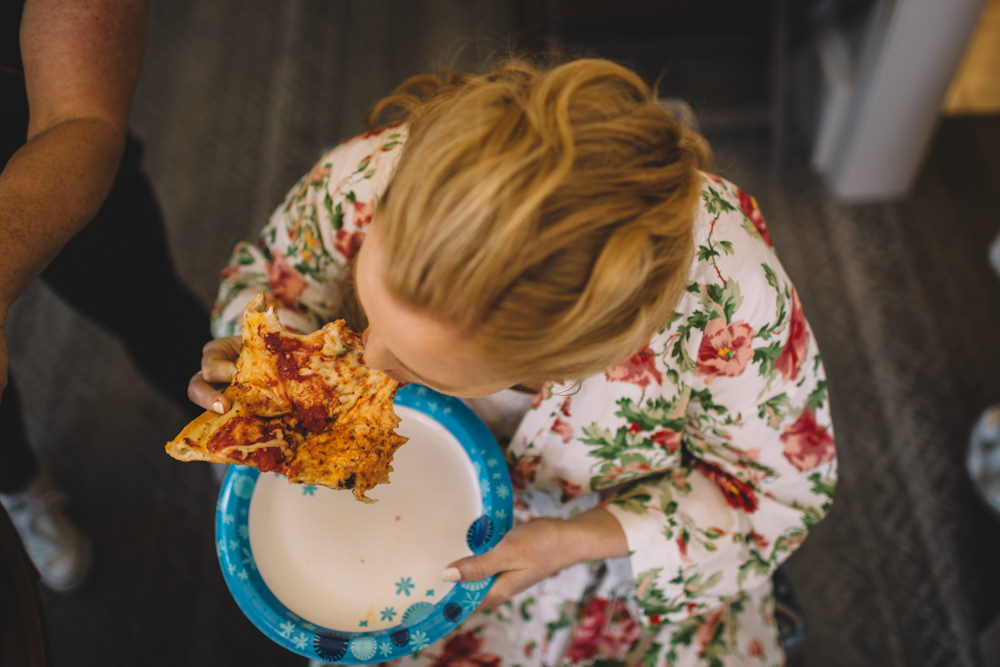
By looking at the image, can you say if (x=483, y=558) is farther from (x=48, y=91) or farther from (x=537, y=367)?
(x=48, y=91)

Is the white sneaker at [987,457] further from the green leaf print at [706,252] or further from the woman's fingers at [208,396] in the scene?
the woman's fingers at [208,396]

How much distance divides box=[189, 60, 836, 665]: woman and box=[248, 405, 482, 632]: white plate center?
0.27ft

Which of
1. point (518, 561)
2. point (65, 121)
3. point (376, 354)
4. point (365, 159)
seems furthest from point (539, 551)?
point (65, 121)

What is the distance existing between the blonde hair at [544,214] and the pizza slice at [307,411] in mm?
203

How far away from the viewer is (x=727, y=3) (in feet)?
6.18

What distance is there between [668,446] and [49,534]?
1.40 m

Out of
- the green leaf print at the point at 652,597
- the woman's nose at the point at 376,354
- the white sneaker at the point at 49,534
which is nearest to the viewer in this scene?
the woman's nose at the point at 376,354

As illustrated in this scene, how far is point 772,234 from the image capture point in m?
2.00

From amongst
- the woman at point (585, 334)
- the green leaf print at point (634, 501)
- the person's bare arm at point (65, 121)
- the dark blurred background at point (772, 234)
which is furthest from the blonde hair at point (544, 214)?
the dark blurred background at point (772, 234)

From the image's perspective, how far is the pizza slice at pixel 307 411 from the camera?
2.48 ft

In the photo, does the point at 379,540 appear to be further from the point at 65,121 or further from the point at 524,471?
the point at 65,121

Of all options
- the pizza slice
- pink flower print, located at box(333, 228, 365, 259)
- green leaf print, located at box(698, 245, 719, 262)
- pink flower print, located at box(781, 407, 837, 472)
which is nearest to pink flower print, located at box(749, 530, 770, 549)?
pink flower print, located at box(781, 407, 837, 472)

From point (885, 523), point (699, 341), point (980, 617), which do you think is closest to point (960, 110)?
point (885, 523)

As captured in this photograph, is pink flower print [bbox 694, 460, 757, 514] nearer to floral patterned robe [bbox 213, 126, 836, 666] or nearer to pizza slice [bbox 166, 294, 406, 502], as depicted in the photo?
floral patterned robe [bbox 213, 126, 836, 666]
